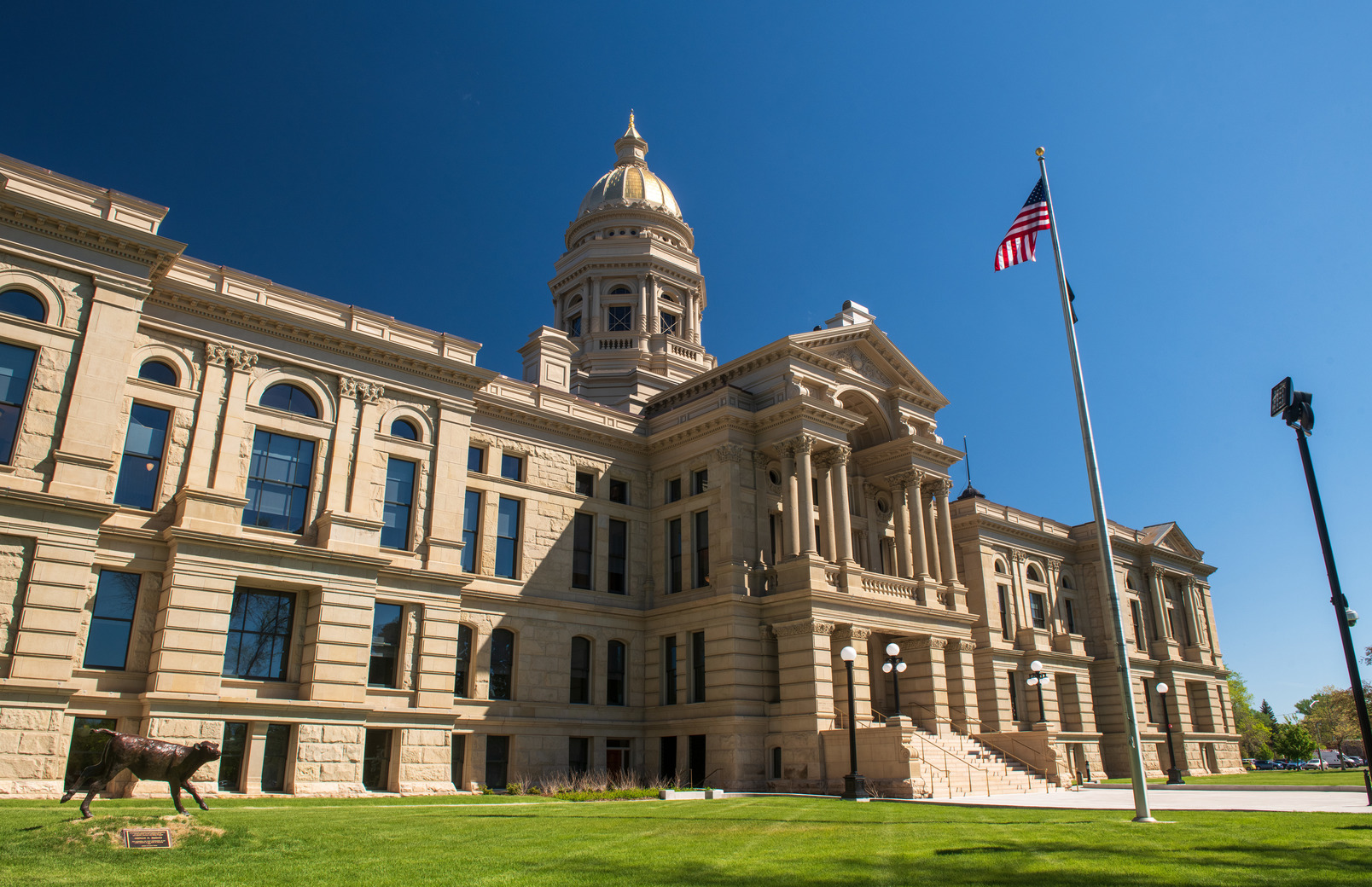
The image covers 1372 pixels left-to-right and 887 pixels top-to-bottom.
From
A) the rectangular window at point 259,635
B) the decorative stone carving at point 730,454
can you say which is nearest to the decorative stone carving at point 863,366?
the decorative stone carving at point 730,454

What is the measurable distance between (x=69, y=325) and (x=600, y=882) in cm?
2326

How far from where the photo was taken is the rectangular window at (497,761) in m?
34.6

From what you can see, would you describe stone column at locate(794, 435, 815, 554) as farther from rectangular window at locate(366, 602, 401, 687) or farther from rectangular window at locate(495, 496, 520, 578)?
rectangular window at locate(366, 602, 401, 687)

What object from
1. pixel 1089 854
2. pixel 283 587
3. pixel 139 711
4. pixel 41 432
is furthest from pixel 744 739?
pixel 41 432

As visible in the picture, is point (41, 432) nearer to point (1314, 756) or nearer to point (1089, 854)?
point (1089, 854)

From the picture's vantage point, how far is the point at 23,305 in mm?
25062

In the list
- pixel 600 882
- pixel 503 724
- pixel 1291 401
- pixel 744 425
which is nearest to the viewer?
pixel 600 882

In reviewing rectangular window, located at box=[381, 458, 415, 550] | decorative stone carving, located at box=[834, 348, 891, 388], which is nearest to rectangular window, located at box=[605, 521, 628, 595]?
rectangular window, located at box=[381, 458, 415, 550]

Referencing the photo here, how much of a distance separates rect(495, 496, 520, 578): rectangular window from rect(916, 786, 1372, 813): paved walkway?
710 inches

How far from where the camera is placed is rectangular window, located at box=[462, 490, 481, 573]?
36156 millimetres

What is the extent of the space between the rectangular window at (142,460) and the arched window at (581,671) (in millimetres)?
17179

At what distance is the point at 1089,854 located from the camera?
13438 mm

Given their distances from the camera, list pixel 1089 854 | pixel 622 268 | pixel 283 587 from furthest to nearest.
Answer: pixel 622 268 → pixel 283 587 → pixel 1089 854

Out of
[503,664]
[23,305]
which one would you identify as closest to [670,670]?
[503,664]
